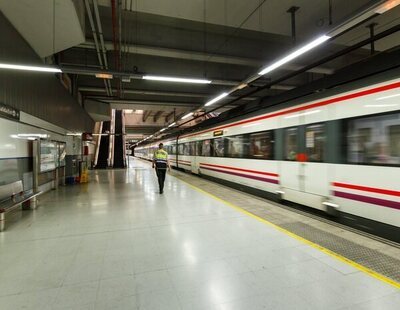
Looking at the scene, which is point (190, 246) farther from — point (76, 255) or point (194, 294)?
point (76, 255)

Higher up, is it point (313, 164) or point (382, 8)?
point (382, 8)

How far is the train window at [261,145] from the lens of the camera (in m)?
5.60

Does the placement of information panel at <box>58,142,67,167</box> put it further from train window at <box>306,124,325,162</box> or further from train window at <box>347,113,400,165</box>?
train window at <box>347,113,400,165</box>

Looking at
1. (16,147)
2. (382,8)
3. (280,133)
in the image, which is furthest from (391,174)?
(16,147)

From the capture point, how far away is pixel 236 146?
24.2 ft

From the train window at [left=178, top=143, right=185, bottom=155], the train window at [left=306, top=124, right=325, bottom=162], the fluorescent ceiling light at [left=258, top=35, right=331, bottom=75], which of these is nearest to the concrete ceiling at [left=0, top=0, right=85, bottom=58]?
the fluorescent ceiling light at [left=258, top=35, right=331, bottom=75]

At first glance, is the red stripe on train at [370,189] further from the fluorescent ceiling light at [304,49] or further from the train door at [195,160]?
the train door at [195,160]

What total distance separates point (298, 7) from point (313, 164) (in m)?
3.89

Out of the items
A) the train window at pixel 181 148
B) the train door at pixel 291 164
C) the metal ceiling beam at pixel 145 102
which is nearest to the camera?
the train door at pixel 291 164

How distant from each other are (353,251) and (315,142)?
2.05m

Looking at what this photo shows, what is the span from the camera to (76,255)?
113 inches

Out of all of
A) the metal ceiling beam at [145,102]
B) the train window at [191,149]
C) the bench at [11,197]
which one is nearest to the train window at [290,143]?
the bench at [11,197]

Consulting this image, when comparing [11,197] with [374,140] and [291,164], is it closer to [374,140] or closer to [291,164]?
[291,164]

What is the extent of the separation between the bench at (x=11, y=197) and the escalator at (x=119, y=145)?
553 inches
